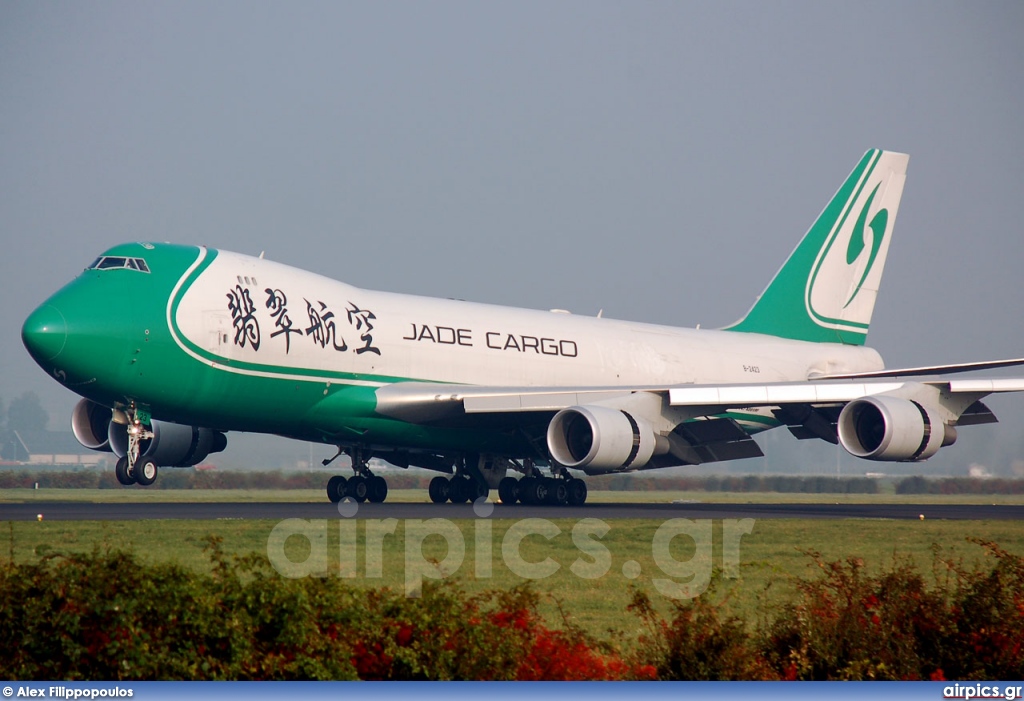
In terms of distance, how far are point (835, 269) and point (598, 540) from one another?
72.7ft

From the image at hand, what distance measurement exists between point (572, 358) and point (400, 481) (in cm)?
2378

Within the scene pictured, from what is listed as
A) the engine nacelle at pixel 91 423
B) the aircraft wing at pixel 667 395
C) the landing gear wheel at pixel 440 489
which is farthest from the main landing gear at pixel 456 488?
the engine nacelle at pixel 91 423

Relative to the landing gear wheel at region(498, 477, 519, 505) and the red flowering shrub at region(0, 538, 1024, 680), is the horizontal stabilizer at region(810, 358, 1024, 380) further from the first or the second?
the red flowering shrub at region(0, 538, 1024, 680)

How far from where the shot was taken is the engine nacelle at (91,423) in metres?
26.8

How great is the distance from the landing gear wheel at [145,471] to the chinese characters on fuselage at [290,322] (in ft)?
9.32

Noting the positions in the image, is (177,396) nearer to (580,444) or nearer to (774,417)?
(580,444)

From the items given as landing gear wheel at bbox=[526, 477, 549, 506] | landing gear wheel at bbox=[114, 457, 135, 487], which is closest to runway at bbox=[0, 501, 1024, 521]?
landing gear wheel at bbox=[114, 457, 135, 487]

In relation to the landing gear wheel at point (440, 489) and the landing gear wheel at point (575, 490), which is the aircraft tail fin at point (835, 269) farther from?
the landing gear wheel at point (440, 489)

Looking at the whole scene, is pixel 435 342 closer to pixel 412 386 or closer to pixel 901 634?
pixel 412 386

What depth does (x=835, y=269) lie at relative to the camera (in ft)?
120

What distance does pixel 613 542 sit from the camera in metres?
16.7

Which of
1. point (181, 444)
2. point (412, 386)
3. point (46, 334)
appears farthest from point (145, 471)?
point (412, 386)

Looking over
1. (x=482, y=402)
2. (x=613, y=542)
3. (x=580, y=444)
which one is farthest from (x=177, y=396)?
(x=613, y=542)

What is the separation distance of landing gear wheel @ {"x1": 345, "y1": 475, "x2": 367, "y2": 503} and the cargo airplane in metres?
0.04
